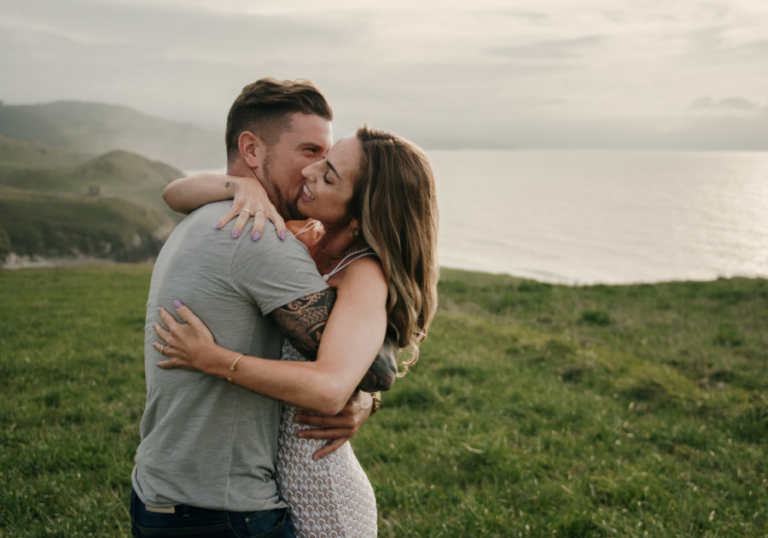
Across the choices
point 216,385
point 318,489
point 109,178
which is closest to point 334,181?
point 216,385

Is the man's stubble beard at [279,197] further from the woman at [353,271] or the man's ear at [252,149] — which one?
the woman at [353,271]

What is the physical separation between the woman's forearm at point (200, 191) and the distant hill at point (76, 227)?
72.0m

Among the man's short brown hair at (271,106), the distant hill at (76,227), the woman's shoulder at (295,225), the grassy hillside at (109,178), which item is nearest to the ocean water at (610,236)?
the woman's shoulder at (295,225)

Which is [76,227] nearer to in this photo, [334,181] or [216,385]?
[334,181]

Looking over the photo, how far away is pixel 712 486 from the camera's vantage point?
214 inches

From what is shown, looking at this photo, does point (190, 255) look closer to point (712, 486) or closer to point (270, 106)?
point (270, 106)

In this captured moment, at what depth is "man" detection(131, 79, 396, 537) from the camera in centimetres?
222

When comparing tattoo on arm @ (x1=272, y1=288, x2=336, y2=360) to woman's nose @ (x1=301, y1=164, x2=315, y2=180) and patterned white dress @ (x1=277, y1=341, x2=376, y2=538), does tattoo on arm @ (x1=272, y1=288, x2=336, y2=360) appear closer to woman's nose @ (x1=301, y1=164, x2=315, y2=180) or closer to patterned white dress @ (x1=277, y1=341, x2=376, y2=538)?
patterned white dress @ (x1=277, y1=341, x2=376, y2=538)

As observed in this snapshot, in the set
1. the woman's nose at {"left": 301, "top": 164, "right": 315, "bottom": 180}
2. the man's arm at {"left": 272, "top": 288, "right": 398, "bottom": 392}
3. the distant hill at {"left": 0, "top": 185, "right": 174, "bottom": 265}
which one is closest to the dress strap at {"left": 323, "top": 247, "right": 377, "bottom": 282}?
the man's arm at {"left": 272, "top": 288, "right": 398, "bottom": 392}

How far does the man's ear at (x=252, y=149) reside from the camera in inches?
125

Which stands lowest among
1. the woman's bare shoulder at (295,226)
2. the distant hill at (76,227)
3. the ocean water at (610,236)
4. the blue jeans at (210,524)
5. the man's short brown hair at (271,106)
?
the distant hill at (76,227)

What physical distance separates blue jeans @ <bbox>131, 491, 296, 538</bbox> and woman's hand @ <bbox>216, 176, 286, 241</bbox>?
127 cm

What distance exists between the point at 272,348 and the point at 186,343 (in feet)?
1.47

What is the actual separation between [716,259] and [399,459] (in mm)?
73490
